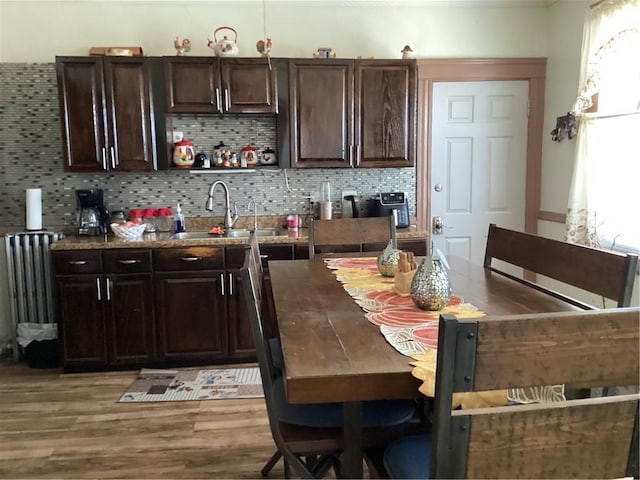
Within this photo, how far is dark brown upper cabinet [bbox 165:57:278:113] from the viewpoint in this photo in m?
3.59

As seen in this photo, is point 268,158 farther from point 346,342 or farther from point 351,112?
point 346,342

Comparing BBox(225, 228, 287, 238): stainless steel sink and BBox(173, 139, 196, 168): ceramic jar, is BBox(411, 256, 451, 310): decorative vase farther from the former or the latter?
BBox(173, 139, 196, 168): ceramic jar

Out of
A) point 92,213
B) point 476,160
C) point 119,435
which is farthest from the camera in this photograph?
point 476,160

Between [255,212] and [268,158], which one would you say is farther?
[255,212]

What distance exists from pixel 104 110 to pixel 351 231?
1.89m

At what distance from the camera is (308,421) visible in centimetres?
166

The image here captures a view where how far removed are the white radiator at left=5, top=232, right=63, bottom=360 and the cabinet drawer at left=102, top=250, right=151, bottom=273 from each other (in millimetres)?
496

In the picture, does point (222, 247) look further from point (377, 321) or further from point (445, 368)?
point (445, 368)

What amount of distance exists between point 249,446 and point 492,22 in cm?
349

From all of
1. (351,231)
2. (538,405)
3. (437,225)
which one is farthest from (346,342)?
(437,225)

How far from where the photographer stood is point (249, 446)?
2.55 metres

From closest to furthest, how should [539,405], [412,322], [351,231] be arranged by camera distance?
[539,405] → [412,322] → [351,231]

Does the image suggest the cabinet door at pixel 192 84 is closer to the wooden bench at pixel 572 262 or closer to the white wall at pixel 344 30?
the white wall at pixel 344 30

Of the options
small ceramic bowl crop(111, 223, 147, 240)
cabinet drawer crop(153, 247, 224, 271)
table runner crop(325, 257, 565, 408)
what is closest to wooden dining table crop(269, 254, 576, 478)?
table runner crop(325, 257, 565, 408)
